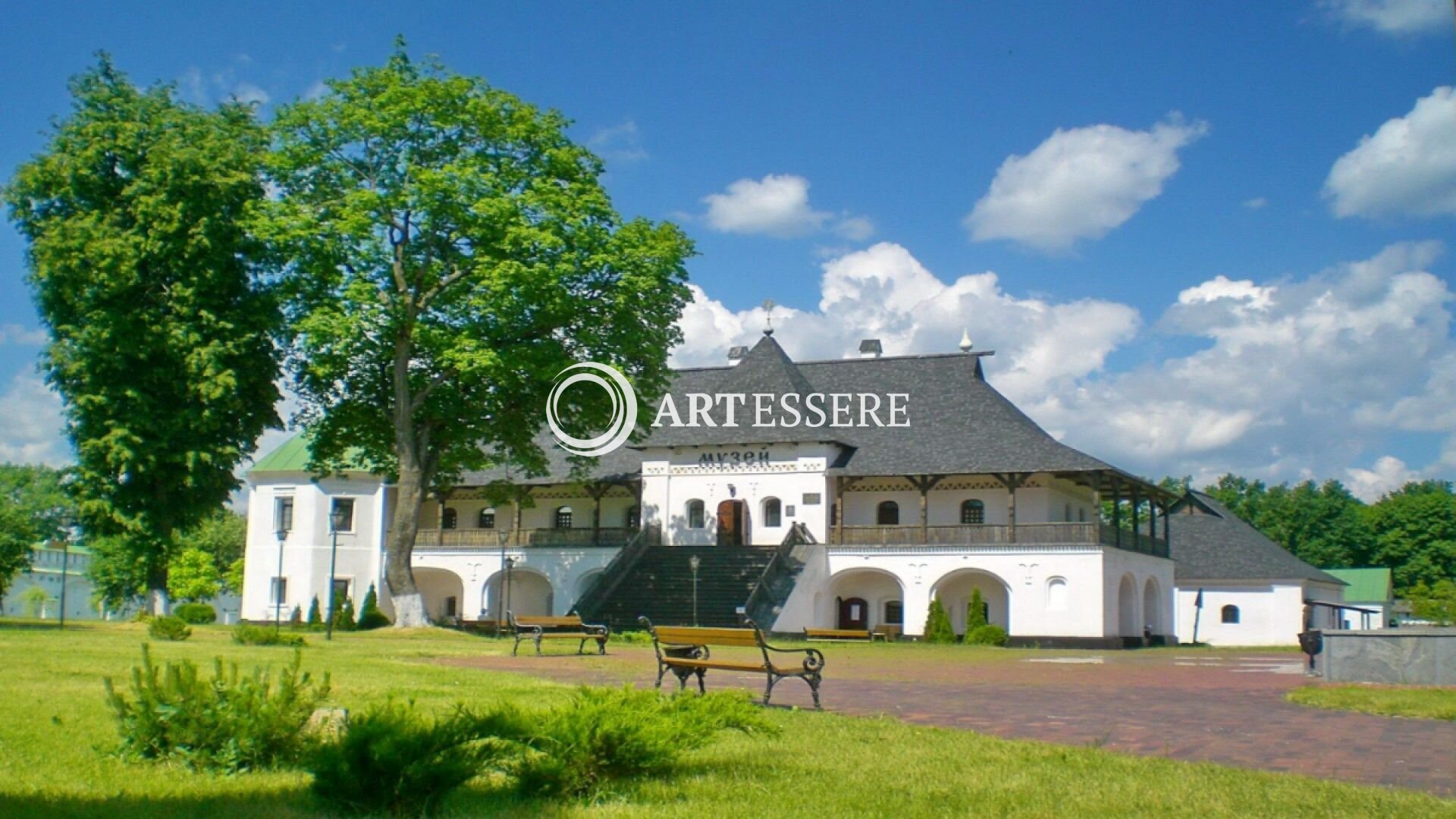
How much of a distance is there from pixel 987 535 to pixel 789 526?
6717mm

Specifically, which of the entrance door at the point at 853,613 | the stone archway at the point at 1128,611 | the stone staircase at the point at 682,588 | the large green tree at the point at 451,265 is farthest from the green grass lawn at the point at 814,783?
the stone archway at the point at 1128,611

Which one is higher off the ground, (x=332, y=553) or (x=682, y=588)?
(x=332, y=553)

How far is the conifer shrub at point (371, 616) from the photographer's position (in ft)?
148

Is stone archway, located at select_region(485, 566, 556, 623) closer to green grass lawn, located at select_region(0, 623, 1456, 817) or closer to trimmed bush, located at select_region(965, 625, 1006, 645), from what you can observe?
trimmed bush, located at select_region(965, 625, 1006, 645)

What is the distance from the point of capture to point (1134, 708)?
14219 millimetres

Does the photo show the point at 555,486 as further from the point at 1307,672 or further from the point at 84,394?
the point at 1307,672

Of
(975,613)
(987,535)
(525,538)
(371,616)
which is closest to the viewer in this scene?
(975,613)

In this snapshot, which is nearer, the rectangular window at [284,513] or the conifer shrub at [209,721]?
the conifer shrub at [209,721]

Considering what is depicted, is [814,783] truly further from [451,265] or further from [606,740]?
[451,265]

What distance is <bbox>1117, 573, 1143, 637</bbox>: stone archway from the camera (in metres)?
44.1

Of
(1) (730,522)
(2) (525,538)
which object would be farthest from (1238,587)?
Result: (2) (525,538)

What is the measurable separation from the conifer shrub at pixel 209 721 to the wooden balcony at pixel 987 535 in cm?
3468

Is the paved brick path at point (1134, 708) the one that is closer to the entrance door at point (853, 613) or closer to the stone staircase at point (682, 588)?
the stone staircase at point (682, 588)

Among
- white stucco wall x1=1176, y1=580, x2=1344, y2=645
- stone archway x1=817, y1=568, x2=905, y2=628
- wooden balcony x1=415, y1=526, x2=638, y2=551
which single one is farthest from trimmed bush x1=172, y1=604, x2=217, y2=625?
white stucco wall x1=1176, y1=580, x2=1344, y2=645
